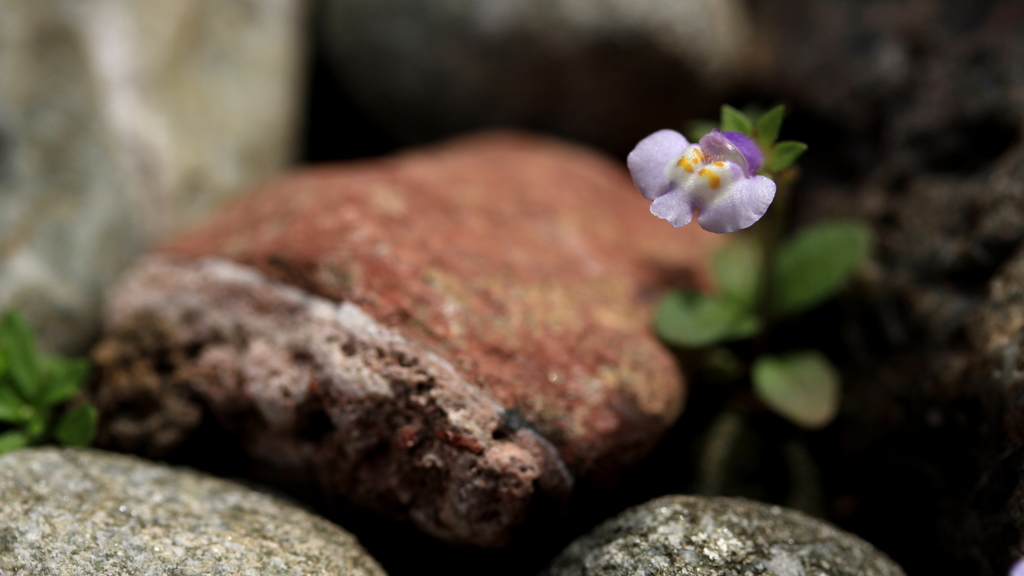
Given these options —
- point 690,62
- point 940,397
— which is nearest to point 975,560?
point 940,397

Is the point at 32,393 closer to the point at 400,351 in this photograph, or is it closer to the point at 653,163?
the point at 400,351

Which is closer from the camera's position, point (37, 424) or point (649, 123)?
point (37, 424)

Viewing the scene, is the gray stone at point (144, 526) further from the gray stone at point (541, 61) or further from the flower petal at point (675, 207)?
the gray stone at point (541, 61)

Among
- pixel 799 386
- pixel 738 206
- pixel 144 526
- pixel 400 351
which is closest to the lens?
pixel 738 206

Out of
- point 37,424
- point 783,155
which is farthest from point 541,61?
point 37,424

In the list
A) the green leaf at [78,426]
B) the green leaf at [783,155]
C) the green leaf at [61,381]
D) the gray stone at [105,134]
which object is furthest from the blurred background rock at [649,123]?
the green leaf at [783,155]

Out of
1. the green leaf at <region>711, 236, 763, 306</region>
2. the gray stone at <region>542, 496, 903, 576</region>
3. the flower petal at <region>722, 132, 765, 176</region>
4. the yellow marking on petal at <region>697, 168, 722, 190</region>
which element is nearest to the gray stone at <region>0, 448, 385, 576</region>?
the gray stone at <region>542, 496, 903, 576</region>
